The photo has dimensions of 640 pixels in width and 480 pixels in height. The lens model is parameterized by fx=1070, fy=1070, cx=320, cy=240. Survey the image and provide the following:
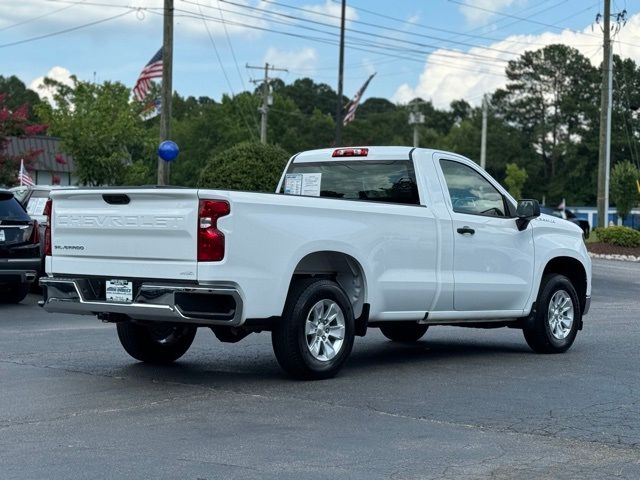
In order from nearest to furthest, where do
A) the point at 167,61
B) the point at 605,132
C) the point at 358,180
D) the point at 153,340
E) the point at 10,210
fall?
the point at 153,340 < the point at 358,180 < the point at 10,210 < the point at 167,61 < the point at 605,132

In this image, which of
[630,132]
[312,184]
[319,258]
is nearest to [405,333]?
[312,184]

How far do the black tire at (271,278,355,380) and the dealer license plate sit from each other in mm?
1221

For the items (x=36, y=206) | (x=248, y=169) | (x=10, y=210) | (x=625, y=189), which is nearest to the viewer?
(x=10, y=210)

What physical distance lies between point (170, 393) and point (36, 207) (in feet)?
35.2

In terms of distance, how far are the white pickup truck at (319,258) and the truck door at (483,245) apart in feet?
0.05

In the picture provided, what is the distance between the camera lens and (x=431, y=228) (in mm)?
9984

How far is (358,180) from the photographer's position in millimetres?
10484

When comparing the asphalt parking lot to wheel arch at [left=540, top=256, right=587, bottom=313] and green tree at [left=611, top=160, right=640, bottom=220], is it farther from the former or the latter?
green tree at [left=611, top=160, right=640, bottom=220]

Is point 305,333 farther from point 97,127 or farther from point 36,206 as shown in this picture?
point 97,127

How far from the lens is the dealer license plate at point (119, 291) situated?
8.62m

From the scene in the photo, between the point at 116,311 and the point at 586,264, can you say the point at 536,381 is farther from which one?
the point at 116,311

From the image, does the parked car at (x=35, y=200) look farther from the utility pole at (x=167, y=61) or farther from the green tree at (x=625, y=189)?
the green tree at (x=625, y=189)

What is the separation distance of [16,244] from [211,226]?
8114 mm

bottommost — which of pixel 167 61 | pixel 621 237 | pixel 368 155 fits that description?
pixel 621 237
